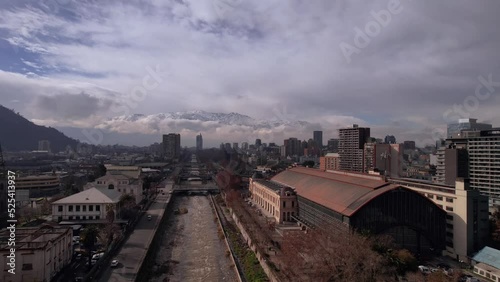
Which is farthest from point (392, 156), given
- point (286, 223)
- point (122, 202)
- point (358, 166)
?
point (122, 202)

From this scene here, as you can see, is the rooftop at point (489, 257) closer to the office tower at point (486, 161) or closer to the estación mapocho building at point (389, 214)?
the estación mapocho building at point (389, 214)

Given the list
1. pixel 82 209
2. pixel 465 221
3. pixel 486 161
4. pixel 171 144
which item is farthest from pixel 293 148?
pixel 465 221

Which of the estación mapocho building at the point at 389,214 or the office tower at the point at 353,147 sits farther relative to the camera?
the office tower at the point at 353,147

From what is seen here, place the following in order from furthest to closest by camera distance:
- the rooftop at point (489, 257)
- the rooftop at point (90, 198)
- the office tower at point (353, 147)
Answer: the office tower at point (353, 147) → the rooftop at point (90, 198) → the rooftop at point (489, 257)

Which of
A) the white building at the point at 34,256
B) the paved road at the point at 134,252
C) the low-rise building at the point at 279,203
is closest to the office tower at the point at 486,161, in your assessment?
the low-rise building at the point at 279,203

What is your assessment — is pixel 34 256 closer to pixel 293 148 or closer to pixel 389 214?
pixel 389 214

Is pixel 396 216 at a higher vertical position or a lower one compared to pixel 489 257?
higher

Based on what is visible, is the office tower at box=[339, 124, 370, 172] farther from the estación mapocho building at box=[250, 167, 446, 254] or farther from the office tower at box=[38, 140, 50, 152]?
the office tower at box=[38, 140, 50, 152]
